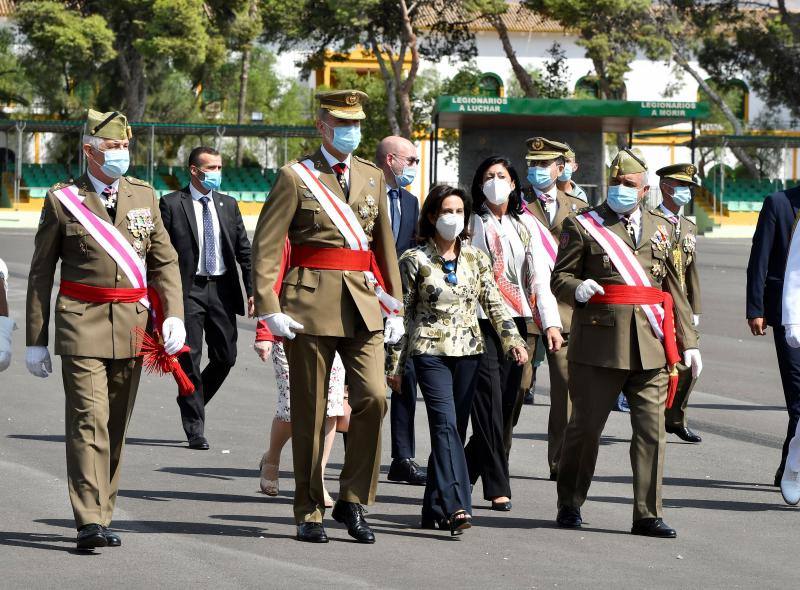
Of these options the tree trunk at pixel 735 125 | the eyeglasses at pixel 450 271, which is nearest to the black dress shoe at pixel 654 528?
the eyeglasses at pixel 450 271

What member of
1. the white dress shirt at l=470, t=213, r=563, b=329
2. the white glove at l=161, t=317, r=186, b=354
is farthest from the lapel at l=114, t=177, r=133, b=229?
the white dress shirt at l=470, t=213, r=563, b=329

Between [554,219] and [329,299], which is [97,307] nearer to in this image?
[329,299]

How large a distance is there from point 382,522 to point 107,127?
96.4 inches

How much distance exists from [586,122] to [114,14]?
3567 cm

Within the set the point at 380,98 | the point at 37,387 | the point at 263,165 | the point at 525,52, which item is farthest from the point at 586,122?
the point at 525,52

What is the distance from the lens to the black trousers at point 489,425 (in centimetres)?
824

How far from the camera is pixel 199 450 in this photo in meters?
10.4

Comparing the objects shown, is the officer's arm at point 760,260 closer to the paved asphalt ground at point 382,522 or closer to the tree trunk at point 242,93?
the paved asphalt ground at point 382,522

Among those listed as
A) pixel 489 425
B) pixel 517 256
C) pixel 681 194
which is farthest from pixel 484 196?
pixel 681 194

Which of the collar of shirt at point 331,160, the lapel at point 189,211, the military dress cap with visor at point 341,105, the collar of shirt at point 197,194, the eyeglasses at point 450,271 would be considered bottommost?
the eyeglasses at point 450,271

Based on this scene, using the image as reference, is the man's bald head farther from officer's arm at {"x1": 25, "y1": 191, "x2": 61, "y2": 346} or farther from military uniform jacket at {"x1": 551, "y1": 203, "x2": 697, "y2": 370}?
officer's arm at {"x1": 25, "y1": 191, "x2": 61, "y2": 346}

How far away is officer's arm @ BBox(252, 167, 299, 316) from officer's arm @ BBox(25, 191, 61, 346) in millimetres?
939

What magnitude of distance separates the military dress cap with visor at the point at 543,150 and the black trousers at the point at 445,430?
2392mm

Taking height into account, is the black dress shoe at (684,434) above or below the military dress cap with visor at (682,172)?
below
